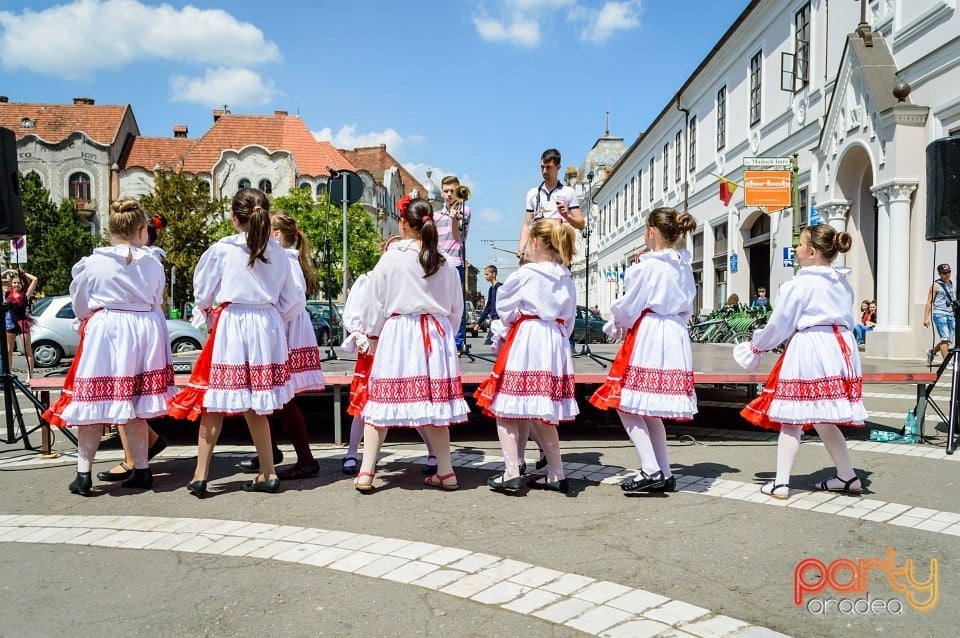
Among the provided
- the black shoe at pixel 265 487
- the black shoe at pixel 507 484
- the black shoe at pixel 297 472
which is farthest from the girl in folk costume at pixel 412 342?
the black shoe at pixel 297 472

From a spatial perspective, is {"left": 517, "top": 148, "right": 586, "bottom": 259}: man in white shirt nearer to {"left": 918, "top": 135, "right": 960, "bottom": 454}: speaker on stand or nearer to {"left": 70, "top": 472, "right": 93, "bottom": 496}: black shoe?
{"left": 918, "top": 135, "right": 960, "bottom": 454}: speaker on stand

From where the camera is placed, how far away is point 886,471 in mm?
5984

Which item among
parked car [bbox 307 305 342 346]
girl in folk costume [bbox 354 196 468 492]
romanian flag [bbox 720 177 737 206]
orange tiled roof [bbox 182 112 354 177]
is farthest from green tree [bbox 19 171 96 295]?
girl in folk costume [bbox 354 196 468 492]

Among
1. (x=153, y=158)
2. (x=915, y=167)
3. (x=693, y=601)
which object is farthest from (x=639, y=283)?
(x=153, y=158)

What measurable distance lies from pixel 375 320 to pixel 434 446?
0.95m

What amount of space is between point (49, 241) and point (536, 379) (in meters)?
50.4

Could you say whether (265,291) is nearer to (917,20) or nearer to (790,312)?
(790,312)

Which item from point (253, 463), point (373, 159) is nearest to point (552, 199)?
point (253, 463)

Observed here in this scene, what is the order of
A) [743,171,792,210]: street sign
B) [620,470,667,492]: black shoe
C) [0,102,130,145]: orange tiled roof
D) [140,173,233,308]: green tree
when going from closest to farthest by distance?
[620,470,667,492]: black shoe
[743,171,792,210]: street sign
[140,173,233,308]: green tree
[0,102,130,145]: orange tiled roof

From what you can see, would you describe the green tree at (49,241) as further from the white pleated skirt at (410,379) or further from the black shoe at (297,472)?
the white pleated skirt at (410,379)

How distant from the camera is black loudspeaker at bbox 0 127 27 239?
22.1 feet

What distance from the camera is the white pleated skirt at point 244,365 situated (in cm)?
497

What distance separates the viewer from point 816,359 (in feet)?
16.5

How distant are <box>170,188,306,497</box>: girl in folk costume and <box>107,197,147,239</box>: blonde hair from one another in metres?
0.62
